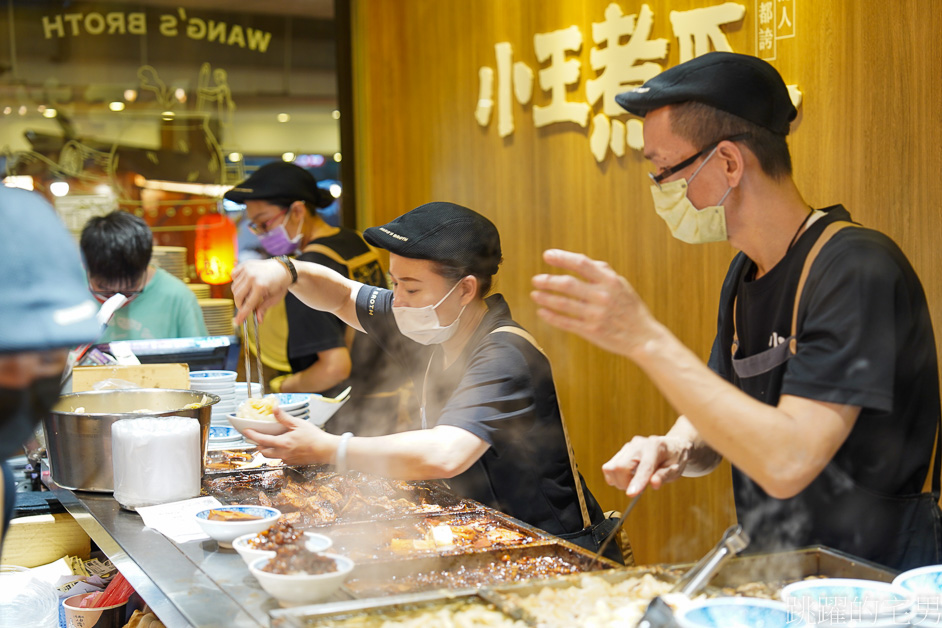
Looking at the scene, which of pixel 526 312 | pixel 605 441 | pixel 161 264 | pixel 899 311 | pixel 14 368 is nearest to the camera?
pixel 14 368

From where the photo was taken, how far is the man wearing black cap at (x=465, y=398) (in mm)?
2129

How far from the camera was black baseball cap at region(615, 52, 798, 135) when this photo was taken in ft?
6.18

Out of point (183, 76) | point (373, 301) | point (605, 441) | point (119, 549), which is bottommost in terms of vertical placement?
point (605, 441)

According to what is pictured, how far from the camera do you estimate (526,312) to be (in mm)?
5156

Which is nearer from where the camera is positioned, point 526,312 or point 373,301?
point 373,301

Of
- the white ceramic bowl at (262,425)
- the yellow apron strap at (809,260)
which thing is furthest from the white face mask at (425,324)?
the yellow apron strap at (809,260)

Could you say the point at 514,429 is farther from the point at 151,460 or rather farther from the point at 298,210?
the point at 298,210

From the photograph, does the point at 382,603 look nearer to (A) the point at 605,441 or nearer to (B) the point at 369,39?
(A) the point at 605,441

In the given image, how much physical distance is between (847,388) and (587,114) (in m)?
3.16

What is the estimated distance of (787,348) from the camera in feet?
6.28

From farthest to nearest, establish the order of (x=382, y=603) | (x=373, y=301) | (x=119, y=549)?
(x=373, y=301)
(x=119, y=549)
(x=382, y=603)

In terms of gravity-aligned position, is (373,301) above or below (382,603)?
above

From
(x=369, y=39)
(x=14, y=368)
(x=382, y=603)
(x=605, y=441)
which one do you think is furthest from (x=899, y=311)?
(x=369, y=39)

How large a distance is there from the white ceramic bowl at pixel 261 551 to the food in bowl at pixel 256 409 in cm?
68
